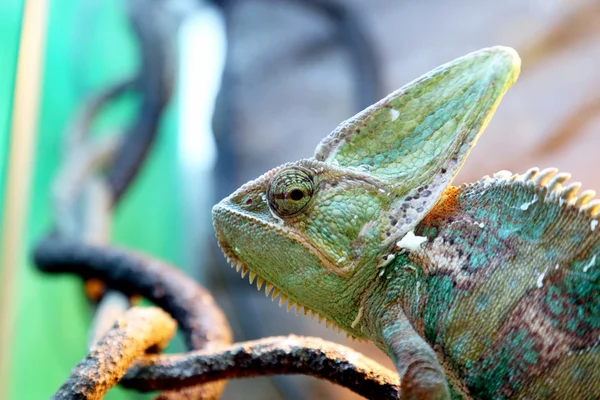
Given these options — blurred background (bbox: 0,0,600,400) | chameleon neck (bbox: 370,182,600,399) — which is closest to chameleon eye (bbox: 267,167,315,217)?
chameleon neck (bbox: 370,182,600,399)

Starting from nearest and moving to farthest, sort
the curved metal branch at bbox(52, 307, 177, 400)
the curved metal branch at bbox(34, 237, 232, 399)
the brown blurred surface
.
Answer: the curved metal branch at bbox(52, 307, 177, 400)
the curved metal branch at bbox(34, 237, 232, 399)
the brown blurred surface

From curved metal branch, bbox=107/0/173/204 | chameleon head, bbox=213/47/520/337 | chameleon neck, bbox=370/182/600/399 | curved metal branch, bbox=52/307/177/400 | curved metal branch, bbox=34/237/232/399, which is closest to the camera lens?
chameleon neck, bbox=370/182/600/399

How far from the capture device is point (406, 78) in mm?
3178

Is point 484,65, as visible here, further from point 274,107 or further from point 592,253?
point 274,107

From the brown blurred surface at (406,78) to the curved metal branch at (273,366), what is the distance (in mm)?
1549

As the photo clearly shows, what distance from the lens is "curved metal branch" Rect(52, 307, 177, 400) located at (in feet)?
3.97

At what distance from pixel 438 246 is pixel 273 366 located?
55 cm

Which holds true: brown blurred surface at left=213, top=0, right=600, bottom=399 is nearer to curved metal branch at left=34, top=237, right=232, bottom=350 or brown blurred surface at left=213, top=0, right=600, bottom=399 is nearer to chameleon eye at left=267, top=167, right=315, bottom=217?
curved metal branch at left=34, top=237, right=232, bottom=350

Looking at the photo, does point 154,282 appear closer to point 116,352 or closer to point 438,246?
point 116,352

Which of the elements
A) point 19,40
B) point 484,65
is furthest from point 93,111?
point 484,65

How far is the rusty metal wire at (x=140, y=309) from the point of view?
126 cm

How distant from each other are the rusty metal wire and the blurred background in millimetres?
73

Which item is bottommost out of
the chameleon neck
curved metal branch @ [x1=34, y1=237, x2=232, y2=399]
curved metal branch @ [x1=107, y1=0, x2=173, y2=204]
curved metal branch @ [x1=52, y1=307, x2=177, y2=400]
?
curved metal branch @ [x1=52, y1=307, x2=177, y2=400]

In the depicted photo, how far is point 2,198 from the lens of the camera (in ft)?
6.32
